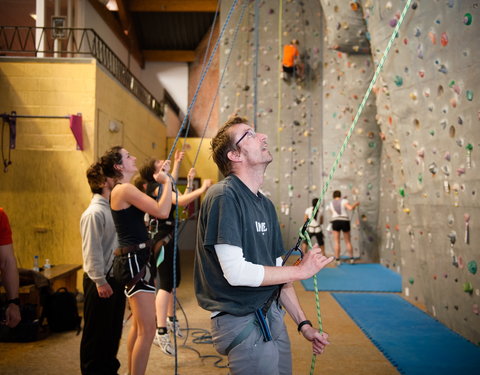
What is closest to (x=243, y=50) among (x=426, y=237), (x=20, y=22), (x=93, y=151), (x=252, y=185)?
(x=20, y=22)

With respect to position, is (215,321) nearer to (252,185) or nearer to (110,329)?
(252,185)

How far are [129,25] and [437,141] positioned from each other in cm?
938

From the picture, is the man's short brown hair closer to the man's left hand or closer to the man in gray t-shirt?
the man in gray t-shirt

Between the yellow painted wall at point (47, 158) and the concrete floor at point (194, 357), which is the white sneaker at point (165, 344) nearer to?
the concrete floor at point (194, 357)

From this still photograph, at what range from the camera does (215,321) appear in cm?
138

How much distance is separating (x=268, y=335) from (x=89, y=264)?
4.03ft

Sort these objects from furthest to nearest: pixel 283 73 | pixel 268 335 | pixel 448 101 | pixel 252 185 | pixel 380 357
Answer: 1. pixel 283 73
2. pixel 448 101
3. pixel 380 357
4. pixel 252 185
5. pixel 268 335

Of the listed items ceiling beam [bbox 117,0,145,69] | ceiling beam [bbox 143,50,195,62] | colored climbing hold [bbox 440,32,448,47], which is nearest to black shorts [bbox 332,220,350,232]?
colored climbing hold [bbox 440,32,448,47]

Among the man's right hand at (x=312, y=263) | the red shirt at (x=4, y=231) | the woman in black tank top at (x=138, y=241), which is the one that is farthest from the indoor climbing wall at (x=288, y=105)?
the man's right hand at (x=312, y=263)

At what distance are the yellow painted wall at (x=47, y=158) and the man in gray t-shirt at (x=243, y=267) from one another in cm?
401

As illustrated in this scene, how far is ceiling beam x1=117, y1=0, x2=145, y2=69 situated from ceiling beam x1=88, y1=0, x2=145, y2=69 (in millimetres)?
51

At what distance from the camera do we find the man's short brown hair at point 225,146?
149 cm

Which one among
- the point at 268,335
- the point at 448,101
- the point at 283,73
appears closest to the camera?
the point at 268,335

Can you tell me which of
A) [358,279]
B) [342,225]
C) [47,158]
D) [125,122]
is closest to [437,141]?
[358,279]
